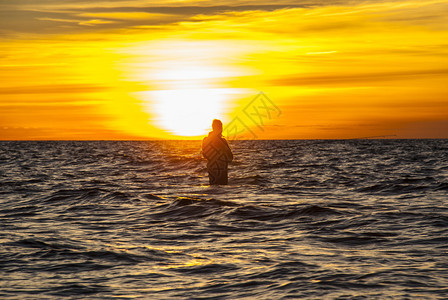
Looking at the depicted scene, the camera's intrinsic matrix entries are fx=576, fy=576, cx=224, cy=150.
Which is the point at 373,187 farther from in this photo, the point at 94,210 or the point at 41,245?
the point at 41,245

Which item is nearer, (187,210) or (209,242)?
(209,242)

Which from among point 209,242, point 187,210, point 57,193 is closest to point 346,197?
point 187,210

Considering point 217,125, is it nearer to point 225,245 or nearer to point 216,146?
point 216,146

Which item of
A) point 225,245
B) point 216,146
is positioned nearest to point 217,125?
point 216,146

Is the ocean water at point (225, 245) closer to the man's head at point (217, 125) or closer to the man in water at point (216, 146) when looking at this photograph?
the man in water at point (216, 146)

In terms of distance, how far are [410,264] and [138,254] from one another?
4.05 meters

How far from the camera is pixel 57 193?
58.9 feet

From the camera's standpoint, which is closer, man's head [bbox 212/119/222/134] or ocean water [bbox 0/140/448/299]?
ocean water [bbox 0/140/448/299]

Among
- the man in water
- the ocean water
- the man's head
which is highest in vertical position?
the man's head

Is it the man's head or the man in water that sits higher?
the man's head

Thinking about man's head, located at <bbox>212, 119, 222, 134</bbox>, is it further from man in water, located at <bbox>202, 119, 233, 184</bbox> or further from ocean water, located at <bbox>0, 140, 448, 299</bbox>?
ocean water, located at <bbox>0, 140, 448, 299</bbox>

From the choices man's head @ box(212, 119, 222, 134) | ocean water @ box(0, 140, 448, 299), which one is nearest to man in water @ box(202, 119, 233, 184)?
man's head @ box(212, 119, 222, 134)

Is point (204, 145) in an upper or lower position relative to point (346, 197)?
upper

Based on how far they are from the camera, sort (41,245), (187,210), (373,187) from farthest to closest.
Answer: (373,187), (187,210), (41,245)
